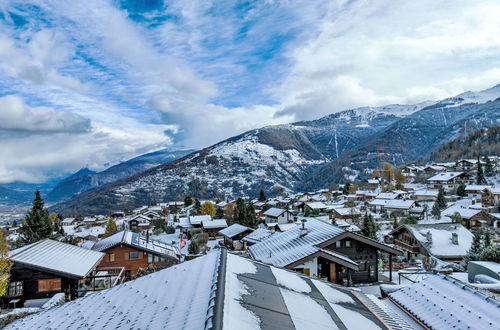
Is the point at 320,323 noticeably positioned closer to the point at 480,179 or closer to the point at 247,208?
the point at 247,208

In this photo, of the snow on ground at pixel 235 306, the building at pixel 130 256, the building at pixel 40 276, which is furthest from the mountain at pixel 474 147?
the snow on ground at pixel 235 306

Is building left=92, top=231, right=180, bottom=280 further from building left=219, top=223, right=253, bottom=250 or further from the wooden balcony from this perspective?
the wooden balcony

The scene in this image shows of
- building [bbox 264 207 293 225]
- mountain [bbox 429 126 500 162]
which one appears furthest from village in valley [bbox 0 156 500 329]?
mountain [bbox 429 126 500 162]

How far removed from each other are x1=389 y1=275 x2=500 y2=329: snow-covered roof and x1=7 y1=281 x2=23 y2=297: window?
19.7 m

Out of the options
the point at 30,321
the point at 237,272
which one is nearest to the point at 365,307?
the point at 237,272

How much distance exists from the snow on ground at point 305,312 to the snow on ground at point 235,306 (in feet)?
3.19

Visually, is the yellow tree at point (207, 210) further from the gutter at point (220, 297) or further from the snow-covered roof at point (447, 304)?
the gutter at point (220, 297)

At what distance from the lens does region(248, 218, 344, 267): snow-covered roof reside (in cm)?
1925

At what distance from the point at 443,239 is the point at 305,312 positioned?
37380mm

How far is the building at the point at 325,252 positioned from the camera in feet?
61.8

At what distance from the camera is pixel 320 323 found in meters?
6.36

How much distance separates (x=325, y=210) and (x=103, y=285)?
188ft

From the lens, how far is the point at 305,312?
6.80 m

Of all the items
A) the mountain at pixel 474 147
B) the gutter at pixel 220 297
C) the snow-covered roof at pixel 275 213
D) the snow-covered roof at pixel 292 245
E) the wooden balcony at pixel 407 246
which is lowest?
the wooden balcony at pixel 407 246
